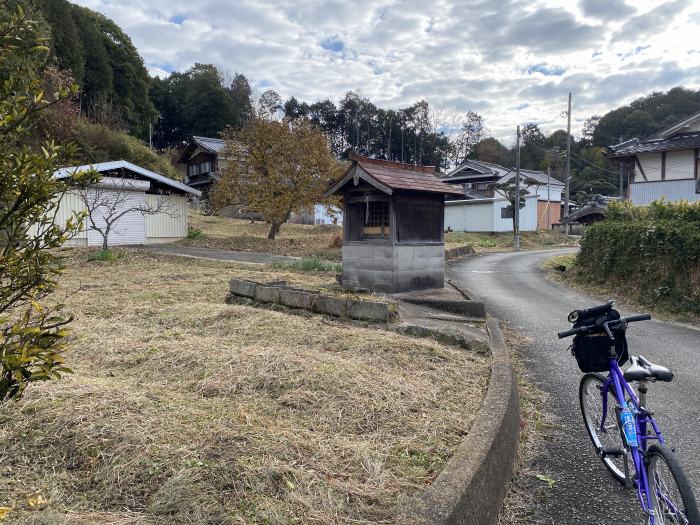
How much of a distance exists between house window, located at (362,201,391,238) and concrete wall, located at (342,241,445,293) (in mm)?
253

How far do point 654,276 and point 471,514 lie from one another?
916cm

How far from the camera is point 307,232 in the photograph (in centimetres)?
2650

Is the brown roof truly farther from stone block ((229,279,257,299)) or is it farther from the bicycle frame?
the bicycle frame

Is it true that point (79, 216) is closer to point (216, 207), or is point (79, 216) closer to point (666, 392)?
point (666, 392)

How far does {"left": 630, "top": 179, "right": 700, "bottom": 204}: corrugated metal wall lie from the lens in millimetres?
17203

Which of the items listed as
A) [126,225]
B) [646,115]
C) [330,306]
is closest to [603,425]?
[330,306]

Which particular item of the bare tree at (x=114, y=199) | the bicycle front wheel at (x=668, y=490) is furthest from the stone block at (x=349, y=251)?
the bare tree at (x=114, y=199)

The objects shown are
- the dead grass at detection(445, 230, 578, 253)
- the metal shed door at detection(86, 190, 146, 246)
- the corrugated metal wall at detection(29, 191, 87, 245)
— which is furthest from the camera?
the dead grass at detection(445, 230, 578, 253)

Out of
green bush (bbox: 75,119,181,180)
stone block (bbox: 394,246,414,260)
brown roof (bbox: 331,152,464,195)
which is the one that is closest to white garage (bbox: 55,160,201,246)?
green bush (bbox: 75,119,181,180)

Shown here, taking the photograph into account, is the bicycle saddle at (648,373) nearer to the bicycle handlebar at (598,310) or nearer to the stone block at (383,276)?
the bicycle handlebar at (598,310)

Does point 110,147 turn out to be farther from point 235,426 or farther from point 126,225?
point 235,426

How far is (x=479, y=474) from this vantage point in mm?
2520

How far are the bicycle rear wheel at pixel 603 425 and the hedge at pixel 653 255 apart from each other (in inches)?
253

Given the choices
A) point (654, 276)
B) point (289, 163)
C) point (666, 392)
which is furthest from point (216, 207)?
point (666, 392)
